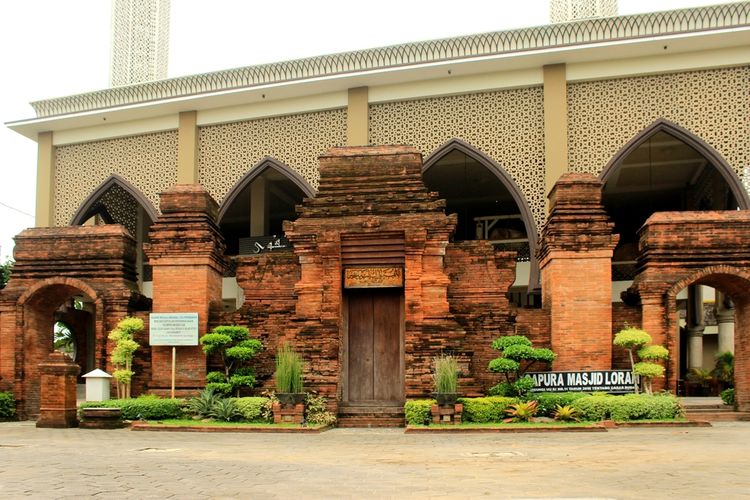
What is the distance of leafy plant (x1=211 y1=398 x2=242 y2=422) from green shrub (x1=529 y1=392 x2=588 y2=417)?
4.60m

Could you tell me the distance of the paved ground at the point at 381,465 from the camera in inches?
251

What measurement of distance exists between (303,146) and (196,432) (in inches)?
421

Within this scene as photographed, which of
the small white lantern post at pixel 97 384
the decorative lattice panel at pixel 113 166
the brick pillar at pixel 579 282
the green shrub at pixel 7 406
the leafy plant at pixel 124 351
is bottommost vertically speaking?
the green shrub at pixel 7 406

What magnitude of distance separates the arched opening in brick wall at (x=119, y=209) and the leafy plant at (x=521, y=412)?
38.6ft

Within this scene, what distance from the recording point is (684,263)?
14109 millimetres

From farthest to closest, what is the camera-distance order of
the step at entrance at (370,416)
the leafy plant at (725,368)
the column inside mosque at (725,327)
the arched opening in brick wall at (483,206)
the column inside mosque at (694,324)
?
Result: the arched opening in brick wall at (483,206) → the column inside mosque at (694,324) → the column inside mosque at (725,327) → the leafy plant at (725,368) → the step at entrance at (370,416)

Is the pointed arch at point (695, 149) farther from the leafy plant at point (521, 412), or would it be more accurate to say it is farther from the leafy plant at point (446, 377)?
the leafy plant at point (446, 377)

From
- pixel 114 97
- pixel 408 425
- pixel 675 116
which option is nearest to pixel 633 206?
pixel 675 116

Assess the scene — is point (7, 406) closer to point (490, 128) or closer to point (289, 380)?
point (289, 380)

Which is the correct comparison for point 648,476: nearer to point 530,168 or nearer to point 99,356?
point 99,356

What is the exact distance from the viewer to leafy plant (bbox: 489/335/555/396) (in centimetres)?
1305

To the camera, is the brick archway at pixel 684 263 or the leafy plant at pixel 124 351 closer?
the brick archway at pixel 684 263

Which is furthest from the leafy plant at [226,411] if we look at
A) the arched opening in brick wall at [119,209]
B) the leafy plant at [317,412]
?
the arched opening in brick wall at [119,209]

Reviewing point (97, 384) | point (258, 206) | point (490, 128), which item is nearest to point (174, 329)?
point (97, 384)
